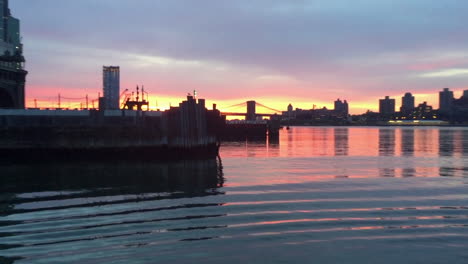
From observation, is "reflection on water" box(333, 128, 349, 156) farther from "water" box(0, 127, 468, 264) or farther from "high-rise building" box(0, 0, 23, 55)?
"high-rise building" box(0, 0, 23, 55)

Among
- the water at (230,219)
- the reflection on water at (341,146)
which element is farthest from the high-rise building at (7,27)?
the water at (230,219)

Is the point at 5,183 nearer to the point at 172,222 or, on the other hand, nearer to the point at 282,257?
the point at 172,222

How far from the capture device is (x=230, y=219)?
15.1 meters

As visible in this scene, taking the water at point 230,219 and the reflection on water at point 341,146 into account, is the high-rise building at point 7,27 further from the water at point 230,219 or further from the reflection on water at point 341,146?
the water at point 230,219

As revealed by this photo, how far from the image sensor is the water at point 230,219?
37.3ft

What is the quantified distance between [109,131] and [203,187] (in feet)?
50.3

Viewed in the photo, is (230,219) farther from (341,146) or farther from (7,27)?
(7,27)

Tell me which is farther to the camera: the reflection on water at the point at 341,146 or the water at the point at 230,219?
the reflection on water at the point at 341,146

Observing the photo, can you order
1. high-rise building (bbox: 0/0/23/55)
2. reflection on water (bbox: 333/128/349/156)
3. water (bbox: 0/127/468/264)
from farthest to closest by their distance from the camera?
high-rise building (bbox: 0/0/23/55) → reflection on water (bbox: 333/128/349/156) → water (bbox: 0/127/468/264)

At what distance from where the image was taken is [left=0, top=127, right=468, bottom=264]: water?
1136cm

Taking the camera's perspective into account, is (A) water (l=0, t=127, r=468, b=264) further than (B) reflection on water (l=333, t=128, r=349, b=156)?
No

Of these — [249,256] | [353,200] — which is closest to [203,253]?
[249,256]

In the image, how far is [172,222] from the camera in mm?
14742

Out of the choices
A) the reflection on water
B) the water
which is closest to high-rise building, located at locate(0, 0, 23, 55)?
the reflection on water
